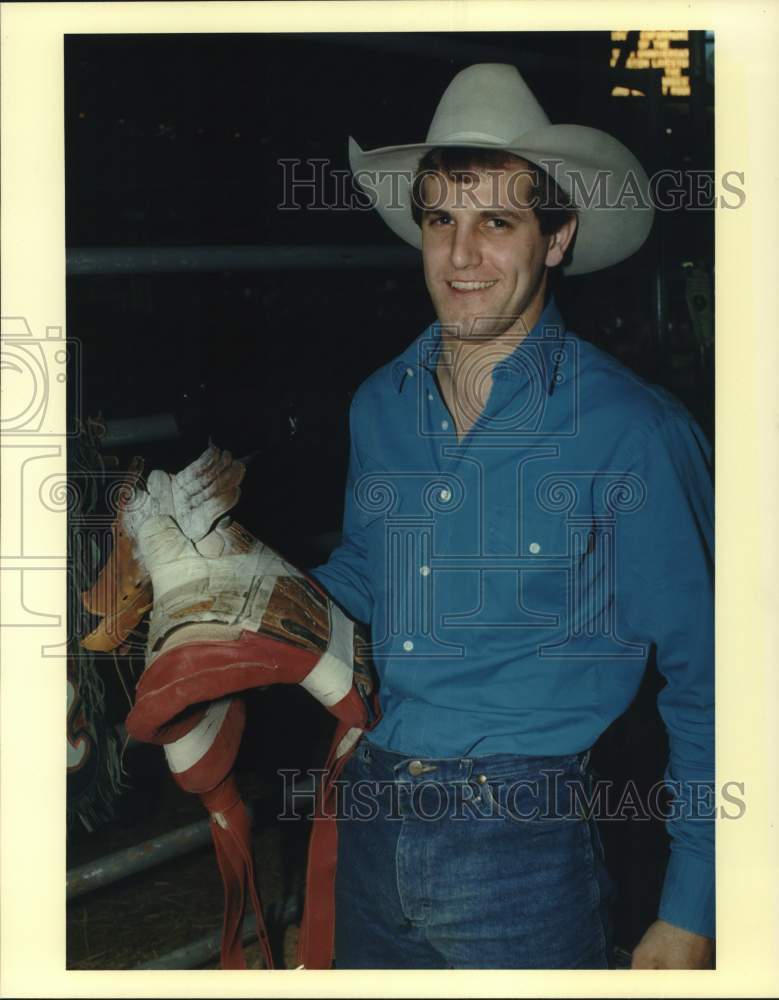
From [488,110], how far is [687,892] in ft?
4.20

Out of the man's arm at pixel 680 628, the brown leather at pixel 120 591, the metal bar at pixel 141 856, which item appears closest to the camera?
the man's arm at pixel 680 628

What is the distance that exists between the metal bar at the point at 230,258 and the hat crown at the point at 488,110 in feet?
0.74

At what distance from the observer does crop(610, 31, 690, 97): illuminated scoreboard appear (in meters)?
2.12

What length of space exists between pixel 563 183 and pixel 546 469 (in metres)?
0.46

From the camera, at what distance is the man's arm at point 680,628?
1.90m

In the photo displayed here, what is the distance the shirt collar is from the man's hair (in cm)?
13

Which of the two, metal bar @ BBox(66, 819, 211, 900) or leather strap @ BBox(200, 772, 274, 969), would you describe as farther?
metal bar @ BBox(66, 819, 211, 900)

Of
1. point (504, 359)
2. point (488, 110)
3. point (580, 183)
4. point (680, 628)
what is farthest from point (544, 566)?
point (488, 110)

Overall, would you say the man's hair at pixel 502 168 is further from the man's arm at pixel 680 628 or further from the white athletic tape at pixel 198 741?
the white athletic tape at pixel 198 741

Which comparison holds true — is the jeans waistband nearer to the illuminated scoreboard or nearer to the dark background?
the dark background

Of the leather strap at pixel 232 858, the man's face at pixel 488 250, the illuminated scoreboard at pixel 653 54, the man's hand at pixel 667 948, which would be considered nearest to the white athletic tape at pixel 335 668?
the leather strap at pixel 232 858

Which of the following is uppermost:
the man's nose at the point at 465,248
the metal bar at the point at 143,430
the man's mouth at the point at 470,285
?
the man's nose at the point at 465,248

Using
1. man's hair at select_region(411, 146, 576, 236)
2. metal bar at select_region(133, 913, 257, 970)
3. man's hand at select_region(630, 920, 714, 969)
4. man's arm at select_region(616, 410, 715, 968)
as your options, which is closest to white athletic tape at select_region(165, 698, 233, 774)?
metal bar at select_region(133, 913, 257, 970)
